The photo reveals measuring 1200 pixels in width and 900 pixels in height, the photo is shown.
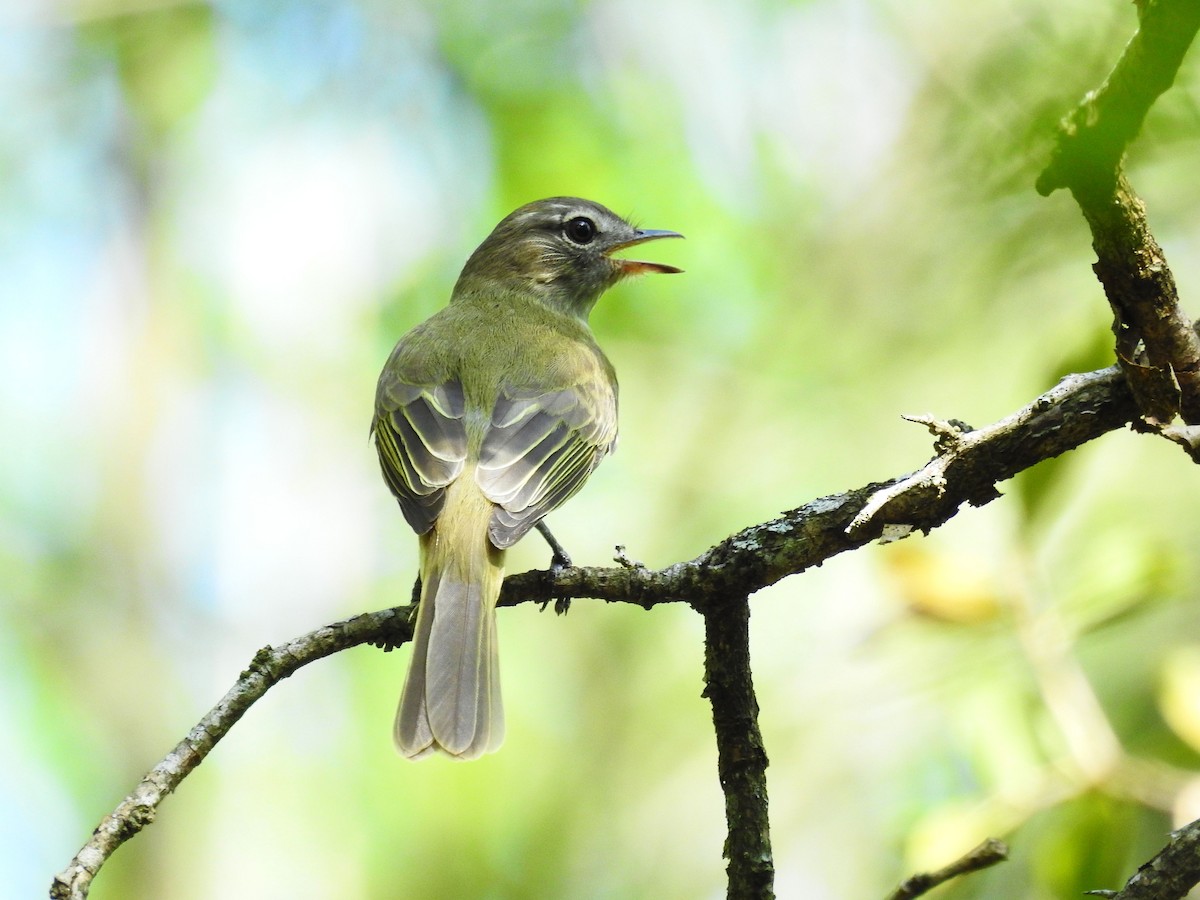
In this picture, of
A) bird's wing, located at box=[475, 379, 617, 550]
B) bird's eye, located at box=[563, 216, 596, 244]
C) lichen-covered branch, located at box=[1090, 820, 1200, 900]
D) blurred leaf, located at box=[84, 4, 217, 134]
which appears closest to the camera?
lichen-covered branch, located at box=[1090, 820, 1200, 900]

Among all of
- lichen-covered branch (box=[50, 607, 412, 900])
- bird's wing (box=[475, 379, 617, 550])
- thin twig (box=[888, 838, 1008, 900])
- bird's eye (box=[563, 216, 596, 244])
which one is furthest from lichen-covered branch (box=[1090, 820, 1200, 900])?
bird's eye (box=[563, 216, 596, 244])

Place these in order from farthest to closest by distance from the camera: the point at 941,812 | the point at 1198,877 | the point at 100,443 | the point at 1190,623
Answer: the point at 100,443 < the point at 1190,623 < the point at 941,812 < the point at 1198,877

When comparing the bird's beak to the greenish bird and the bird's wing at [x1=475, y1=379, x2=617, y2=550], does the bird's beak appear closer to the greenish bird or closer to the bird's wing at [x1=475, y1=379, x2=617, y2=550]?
the greenish bird

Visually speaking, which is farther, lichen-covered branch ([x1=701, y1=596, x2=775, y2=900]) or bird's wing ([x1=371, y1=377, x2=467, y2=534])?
bird's wing ([x1=371, y1=377, x2=467, y2=534])

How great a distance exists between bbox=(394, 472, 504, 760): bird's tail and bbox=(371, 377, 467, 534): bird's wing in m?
0.20

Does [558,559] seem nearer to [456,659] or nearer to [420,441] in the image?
[420,441]

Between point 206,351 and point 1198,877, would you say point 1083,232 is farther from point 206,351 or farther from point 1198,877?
point 206,351

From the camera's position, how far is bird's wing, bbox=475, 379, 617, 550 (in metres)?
3.93

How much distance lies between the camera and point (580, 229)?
6375mm

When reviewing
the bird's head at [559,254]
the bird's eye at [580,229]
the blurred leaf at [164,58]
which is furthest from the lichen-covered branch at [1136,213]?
the blurred leaf at [164,58]

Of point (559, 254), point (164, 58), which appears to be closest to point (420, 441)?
point (559, 254)

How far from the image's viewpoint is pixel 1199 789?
2893mm

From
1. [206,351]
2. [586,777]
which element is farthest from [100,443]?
[586,777]

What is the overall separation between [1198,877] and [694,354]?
595 cm
